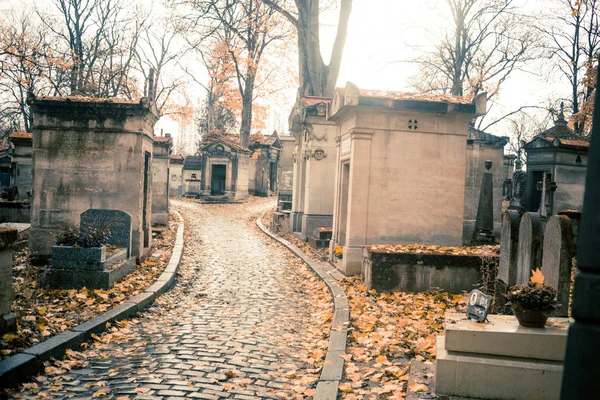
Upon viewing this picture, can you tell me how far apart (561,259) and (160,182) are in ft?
49.9

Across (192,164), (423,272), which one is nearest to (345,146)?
(423,272)

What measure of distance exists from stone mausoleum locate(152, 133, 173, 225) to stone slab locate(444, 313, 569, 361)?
47.7 feet

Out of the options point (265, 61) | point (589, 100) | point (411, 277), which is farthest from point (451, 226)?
point (265, 61)

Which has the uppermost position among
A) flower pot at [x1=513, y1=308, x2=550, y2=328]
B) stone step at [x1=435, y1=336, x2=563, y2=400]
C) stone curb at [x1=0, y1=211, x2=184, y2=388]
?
flower pot at [x1=513, y1=308, x2=550, y2=328]

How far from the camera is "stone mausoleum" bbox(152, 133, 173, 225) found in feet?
56.3

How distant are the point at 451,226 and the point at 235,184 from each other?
21.4 metres

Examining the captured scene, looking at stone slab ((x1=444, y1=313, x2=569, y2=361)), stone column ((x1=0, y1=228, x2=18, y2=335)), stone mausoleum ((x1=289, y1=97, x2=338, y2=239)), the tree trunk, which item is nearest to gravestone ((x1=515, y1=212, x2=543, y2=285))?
stone slab ((x1=444, y1=313, x2=569, y2=361))

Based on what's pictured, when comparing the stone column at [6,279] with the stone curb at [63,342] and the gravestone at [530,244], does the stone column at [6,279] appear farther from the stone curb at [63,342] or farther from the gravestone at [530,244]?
the gravestone at [530,244]

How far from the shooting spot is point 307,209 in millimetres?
15133

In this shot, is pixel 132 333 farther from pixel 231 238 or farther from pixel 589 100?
pixel 589 100

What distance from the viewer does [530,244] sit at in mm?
5508

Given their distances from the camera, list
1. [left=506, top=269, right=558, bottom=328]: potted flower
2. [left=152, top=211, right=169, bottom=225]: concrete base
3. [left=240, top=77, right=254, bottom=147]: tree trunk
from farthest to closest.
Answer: [left=240, top=77, right=254, bottom=147]: tree trunk < [left=152, top=211, right=169, bottom=225]: concrete base < [left=506, top=269, right=558, bottom=328]: potted flower

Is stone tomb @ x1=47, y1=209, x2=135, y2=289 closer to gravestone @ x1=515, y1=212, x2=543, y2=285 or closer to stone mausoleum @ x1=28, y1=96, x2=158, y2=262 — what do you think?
stone mausoleum @ x1=28, y1=96, x2=158, y2=262

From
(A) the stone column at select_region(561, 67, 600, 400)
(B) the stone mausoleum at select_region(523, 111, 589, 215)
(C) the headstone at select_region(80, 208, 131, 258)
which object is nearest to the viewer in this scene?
(A) the stone column at select_region(561, 67, 600, 400)
